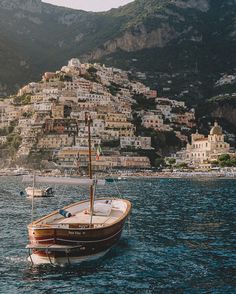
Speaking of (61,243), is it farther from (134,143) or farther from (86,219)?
(134,143)

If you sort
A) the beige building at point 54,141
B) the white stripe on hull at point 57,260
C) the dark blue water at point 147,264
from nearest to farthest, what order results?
1. the dark blue water at point 147,264
2. the white stripe on hull at point 57,260
3. the beige building at point 54,141

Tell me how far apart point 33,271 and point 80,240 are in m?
3.33

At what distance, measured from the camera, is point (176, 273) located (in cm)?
2833

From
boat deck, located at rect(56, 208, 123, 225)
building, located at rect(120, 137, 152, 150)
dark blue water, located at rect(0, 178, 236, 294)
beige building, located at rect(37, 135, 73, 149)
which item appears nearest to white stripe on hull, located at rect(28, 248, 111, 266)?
dark blue water, located at rect(0, 178, 236, 294)

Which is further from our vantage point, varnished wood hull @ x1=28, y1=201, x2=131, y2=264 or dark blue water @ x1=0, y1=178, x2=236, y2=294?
varnished wood hull @ x1=28, y1=201, x2=131, y2=264

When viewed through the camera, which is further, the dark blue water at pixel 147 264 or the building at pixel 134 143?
the building at pixel 134 143

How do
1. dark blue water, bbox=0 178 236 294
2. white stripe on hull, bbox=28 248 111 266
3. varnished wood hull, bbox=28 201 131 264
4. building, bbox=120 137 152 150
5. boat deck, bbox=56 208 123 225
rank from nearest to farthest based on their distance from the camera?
dark blue water, bbox=0 178 236 294
varnished wood hull, bbox=28 201 131 264
white stripe on hull, bbox=28 248 111 266
boat deck, bbox=56 208 123 225
building, bbox=120 137 152 150

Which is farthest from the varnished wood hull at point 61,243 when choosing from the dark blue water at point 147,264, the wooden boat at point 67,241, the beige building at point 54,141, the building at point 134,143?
the building at point 134,143

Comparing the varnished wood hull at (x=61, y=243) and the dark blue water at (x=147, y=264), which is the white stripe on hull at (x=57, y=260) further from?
the dark blue water at (x=147, y=264)

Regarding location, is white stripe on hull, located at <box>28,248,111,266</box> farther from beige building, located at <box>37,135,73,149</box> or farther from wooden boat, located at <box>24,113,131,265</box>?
beige building, located at <box>37,135,73,149</box>

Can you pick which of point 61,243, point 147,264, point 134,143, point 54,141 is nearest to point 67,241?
point 61,243

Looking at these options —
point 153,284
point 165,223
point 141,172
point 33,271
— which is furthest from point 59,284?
point 141,172

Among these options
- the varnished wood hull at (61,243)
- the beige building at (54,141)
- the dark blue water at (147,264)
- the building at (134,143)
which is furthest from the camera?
the building at (134,143)

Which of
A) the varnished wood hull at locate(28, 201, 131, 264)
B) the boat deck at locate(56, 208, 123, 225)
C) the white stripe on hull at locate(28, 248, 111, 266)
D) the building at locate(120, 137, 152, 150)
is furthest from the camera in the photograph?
the building at locate(120, 137, 152, 150)
